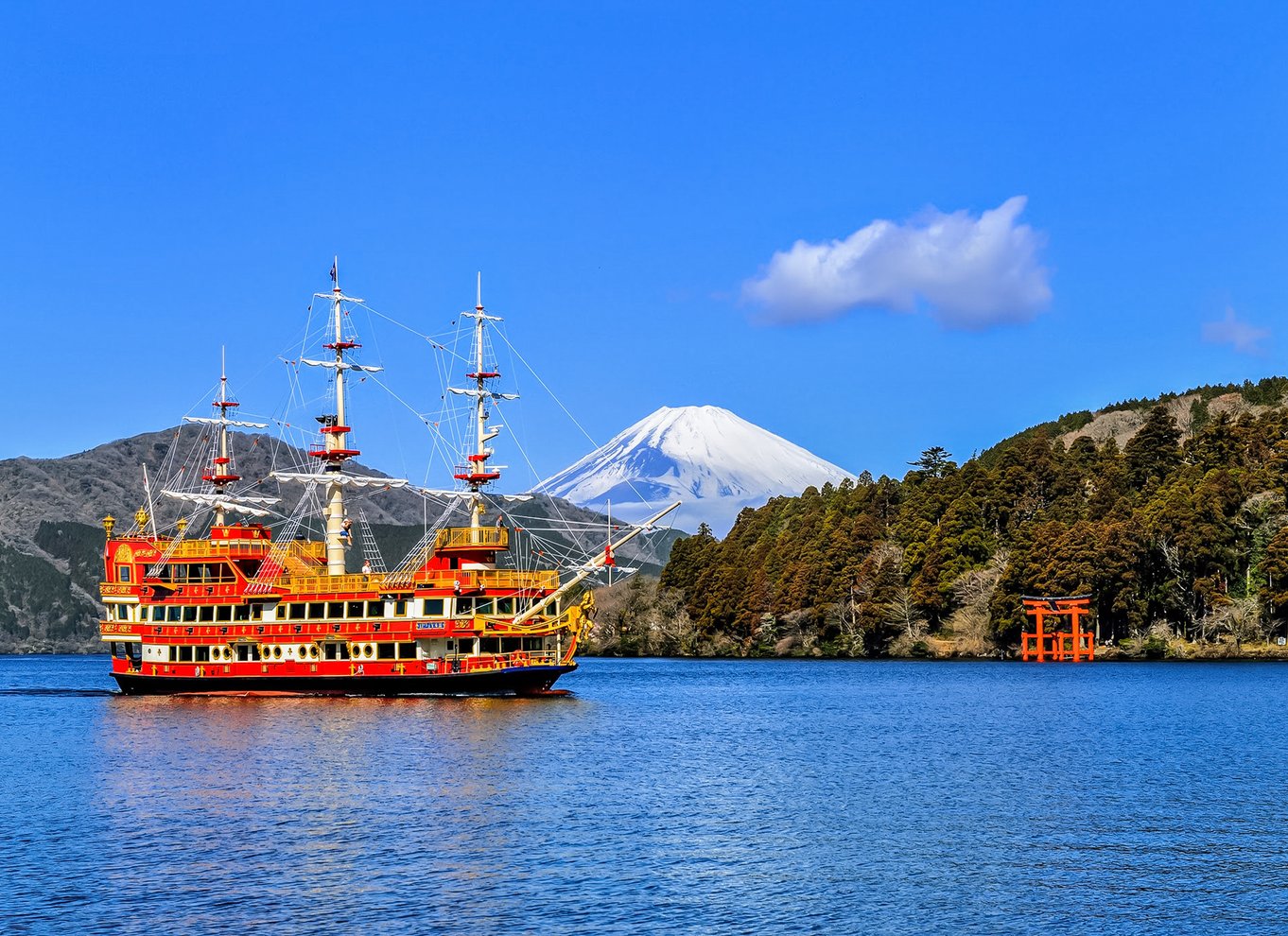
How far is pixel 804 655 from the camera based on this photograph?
152 m

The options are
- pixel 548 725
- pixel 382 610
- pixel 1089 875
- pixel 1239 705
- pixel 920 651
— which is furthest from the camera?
pixel 920 651

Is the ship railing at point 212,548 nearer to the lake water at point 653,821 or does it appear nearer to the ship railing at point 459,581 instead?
the ship railing at point 459,581

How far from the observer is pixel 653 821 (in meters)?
42.6

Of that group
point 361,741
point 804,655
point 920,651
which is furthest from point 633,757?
point 804,655

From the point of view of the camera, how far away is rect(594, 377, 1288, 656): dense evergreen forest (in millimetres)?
118000

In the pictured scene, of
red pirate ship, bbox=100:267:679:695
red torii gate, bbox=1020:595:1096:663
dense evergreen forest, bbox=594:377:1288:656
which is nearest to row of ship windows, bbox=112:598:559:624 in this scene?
red pirate ship, bbox=100:267:679:695

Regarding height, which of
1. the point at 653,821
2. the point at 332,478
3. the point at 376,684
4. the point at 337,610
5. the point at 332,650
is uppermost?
the point at 332,478

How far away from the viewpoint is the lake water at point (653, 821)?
104 ft

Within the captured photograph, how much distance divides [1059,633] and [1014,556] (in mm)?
7920

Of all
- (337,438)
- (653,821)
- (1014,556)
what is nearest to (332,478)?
(337,438)

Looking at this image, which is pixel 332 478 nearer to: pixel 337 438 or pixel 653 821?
pixel 337 438

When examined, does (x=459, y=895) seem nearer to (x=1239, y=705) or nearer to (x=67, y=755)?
(x=67, y=755)

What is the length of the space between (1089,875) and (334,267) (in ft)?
240

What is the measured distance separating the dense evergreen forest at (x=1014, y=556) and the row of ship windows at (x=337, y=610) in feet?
181
